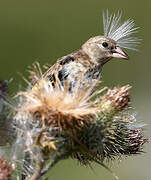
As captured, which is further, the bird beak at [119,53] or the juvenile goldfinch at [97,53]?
the bird beak at [119,53]

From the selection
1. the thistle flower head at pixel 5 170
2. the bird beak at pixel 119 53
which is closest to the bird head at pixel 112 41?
the bird beak at pixel 119 53

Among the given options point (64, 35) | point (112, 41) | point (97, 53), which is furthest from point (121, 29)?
point (64, 35)

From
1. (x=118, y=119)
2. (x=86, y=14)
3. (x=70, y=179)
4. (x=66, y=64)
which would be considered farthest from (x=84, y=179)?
(x=86, y=14)

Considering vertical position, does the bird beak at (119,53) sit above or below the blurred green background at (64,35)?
below

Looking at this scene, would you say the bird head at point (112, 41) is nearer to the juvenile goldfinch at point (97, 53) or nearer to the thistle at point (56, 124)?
the juvenile goldfinch at point (97, 53)

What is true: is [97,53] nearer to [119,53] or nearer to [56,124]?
[119,53]

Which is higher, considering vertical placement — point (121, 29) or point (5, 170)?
point (121, 29)

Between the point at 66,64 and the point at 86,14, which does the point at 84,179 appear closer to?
the point at 66,64
